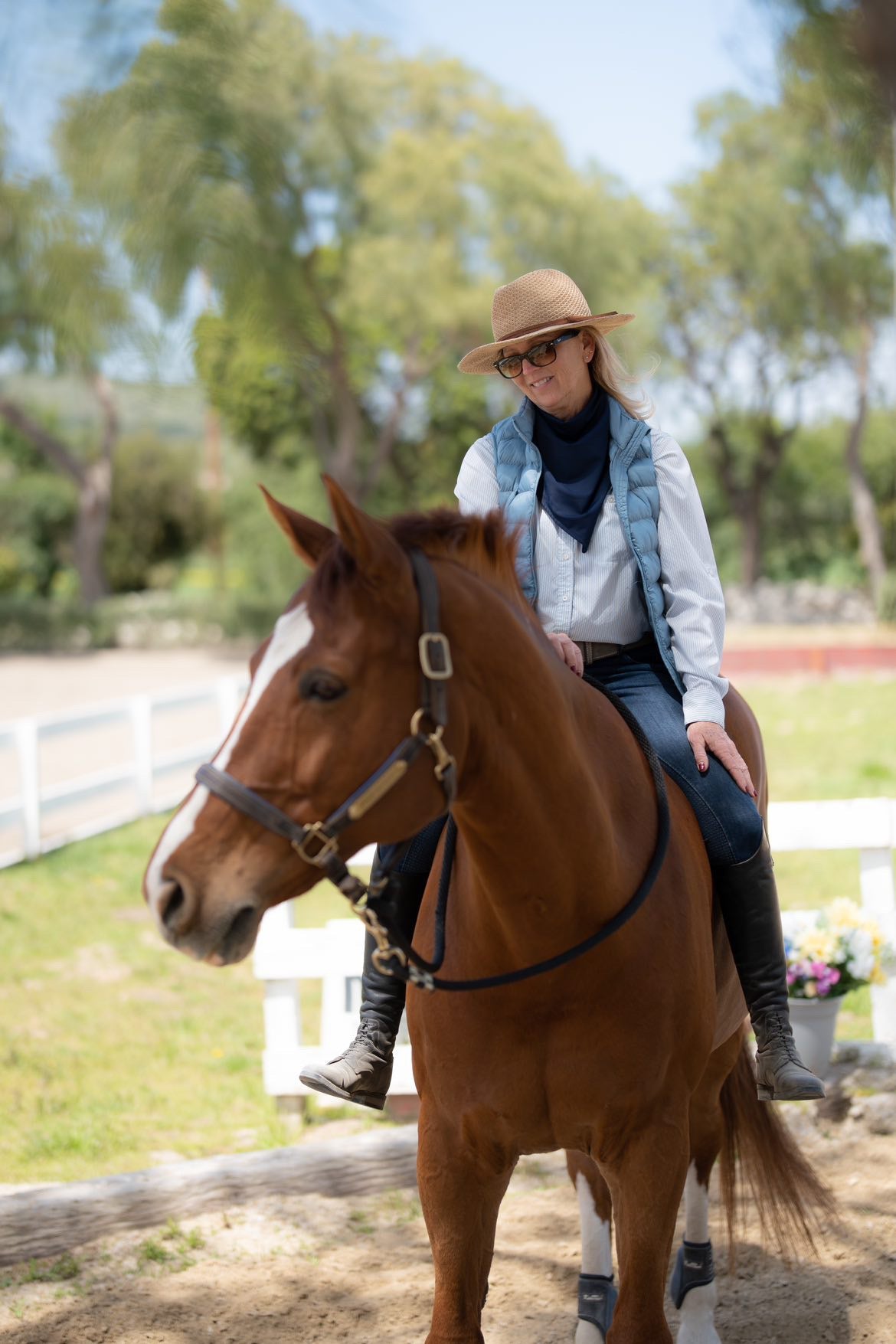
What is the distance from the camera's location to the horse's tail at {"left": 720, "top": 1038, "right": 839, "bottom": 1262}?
3689 millimetres

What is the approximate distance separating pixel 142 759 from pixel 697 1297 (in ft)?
31.1

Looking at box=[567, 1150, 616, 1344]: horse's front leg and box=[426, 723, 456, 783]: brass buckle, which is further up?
box=[426, 723, 456, 783]: brass buckle

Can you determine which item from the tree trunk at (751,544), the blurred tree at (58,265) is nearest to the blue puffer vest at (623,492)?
the blurred tree at (58,265)

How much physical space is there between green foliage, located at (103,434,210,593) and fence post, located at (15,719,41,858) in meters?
32.5

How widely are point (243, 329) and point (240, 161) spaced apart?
1.38 metres

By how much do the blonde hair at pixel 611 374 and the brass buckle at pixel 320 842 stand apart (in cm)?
145

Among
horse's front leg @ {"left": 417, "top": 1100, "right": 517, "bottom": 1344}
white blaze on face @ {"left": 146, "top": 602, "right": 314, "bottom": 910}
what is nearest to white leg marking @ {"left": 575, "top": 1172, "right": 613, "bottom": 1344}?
horse's front leg @ {"left": 417, "top": 1100, "right": 517, "bottom": 1344}

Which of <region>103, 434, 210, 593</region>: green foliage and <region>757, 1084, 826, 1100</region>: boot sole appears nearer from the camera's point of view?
<region>757, 1084, 826, 1100</region>: boot sole

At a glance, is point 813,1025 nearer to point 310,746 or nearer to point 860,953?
point 860,953

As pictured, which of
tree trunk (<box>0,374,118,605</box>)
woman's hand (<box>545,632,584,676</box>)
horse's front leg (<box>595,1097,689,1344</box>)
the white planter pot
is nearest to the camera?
horse's front leg (<box>595,1097,689,1344</box>)

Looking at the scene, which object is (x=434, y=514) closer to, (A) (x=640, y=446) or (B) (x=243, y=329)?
(A) (x=640, y=446)

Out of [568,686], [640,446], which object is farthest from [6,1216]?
[640,446]

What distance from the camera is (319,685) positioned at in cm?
197

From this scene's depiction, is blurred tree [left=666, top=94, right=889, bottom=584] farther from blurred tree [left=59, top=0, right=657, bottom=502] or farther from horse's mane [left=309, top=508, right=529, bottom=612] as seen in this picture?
horse's mane [left=309, top=508, right=529, bottom=612]
